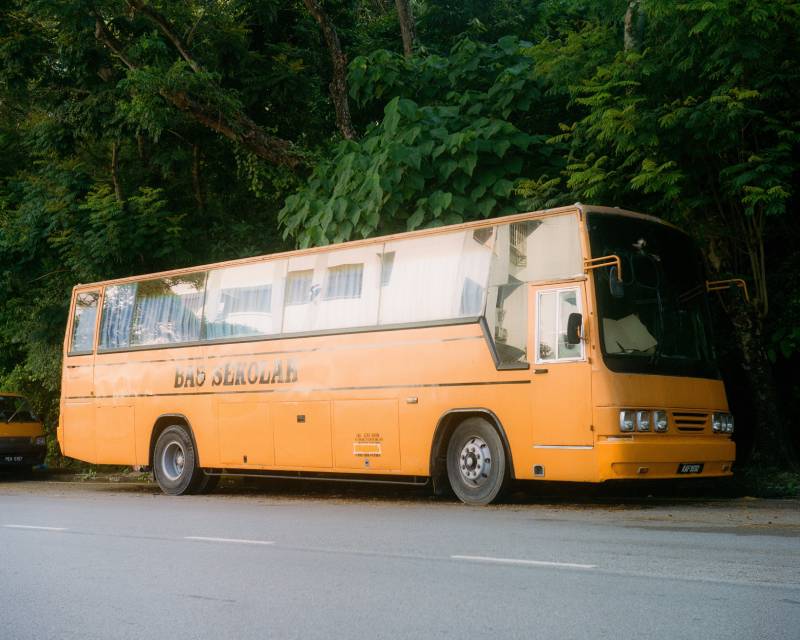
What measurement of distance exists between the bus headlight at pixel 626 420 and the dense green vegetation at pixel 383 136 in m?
3.29

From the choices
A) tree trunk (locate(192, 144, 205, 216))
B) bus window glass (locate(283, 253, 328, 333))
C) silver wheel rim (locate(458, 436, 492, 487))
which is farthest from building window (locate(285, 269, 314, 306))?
tree trunk (locate(192, 144, 205, 216))

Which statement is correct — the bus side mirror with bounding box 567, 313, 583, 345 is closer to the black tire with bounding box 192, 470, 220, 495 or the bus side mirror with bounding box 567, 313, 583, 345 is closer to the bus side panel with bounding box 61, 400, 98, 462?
the black tire with bounding box 192, 470, 220, 495

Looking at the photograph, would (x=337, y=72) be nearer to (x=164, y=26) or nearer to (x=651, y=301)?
(x=164, y=26)

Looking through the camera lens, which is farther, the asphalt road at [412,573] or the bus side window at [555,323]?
the bus side window at [555,323]

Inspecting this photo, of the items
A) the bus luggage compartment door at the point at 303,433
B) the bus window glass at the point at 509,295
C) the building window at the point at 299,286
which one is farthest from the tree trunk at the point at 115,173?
the bus window glass at the point at 509,295

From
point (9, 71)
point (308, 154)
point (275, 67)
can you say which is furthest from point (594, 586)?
point (9, 71)

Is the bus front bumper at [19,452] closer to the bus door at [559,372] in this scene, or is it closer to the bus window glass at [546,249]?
the bus window glass at [546,249]

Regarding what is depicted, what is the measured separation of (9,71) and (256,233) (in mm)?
5584

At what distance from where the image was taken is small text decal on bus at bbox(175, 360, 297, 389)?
16078mm

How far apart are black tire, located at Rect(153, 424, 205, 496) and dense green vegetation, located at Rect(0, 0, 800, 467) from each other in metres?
3.61

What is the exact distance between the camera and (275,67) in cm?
2195

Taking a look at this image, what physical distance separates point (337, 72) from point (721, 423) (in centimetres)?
1106

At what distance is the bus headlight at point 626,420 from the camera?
40.0 feet

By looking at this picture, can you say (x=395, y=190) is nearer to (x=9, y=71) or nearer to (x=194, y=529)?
(x=194, y=529)
